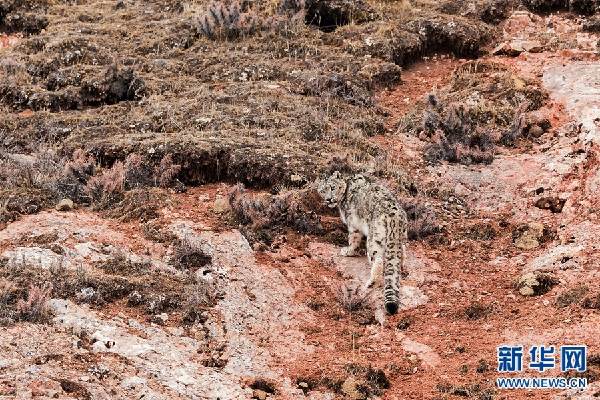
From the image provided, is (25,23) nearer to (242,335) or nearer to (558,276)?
(242,335)

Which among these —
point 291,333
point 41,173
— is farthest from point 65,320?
point 41,173

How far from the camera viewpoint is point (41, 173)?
1358cm

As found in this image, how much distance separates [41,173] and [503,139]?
8539mm

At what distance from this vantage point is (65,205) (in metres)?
12.7

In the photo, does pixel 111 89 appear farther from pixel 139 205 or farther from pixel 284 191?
pixel 284 191

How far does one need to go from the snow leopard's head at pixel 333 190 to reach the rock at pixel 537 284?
3.12 meters

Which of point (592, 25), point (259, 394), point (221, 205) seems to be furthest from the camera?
point (592, 25)

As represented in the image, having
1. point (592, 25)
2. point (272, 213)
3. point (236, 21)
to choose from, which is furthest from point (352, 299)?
point (592, 25)

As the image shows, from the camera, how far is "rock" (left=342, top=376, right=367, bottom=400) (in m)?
9.11

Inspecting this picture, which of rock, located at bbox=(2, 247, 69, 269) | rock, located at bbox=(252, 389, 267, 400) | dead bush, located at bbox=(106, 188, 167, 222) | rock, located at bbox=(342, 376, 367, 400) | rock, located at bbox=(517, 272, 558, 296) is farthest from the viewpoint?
dead bush, located at bbox=(106, 188, 167, 222)

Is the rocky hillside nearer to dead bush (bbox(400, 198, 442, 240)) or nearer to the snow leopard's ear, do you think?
dead bush (bbox(400, 198, 442, 240))

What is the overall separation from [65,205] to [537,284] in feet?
23.6

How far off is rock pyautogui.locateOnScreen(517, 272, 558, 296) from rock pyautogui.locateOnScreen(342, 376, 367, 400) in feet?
10.4

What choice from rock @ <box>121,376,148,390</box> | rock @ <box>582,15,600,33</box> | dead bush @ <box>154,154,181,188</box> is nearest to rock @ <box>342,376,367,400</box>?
rock @ <box>121,376,148,390</box>
